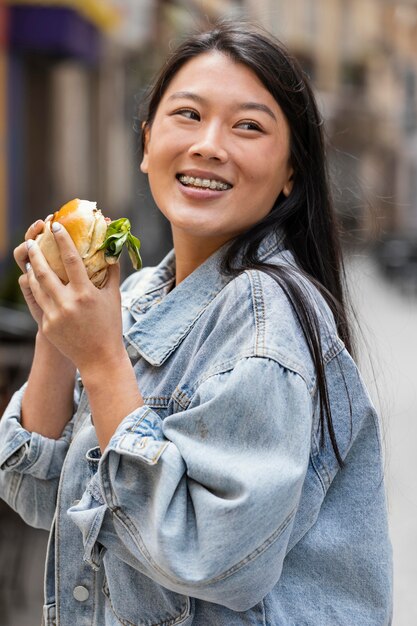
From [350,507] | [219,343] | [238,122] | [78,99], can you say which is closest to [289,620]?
[350,507]

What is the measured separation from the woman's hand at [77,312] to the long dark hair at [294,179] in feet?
0.78

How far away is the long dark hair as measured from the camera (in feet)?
5.52

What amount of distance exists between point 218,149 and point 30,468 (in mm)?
691

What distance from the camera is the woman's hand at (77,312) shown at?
153 centimetres

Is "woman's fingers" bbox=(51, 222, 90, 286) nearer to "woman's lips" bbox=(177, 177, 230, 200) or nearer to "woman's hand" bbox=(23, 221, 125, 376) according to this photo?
"woman's hand" bbox=(23, 221, 125, 376)

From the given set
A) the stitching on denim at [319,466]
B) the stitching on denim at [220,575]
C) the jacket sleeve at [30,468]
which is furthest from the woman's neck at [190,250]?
the stitching on denim at [220,575]

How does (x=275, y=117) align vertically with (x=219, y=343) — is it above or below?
above

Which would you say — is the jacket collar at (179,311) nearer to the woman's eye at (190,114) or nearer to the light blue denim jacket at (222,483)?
the light blue denim jacket at (222,483)

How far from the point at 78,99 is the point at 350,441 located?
1755 cm

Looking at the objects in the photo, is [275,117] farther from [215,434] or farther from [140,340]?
[215,434]

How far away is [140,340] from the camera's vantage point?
66.6 inches

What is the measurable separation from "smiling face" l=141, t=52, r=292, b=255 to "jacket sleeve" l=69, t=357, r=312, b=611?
0.37 meters

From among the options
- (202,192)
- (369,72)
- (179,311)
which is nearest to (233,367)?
(179,311)

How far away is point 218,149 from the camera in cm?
165
